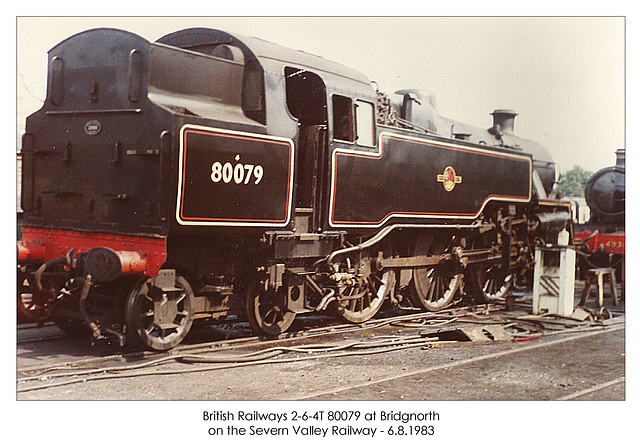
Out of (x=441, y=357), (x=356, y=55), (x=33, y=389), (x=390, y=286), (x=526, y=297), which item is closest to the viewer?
(x=33, y=389)

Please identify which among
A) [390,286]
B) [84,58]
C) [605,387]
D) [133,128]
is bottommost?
[605,387]

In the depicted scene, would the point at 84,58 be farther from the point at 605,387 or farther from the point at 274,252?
the point at 605,387

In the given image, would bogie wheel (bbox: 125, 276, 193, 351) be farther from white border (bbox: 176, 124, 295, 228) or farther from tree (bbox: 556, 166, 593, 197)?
tree (bbox: 556, 166, 593, 197)

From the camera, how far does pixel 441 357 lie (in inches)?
286

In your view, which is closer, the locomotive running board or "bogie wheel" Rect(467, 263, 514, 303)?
the locomotive running board

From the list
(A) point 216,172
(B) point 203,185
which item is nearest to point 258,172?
(A) point 216,172

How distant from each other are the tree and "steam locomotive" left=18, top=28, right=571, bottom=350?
4305mm

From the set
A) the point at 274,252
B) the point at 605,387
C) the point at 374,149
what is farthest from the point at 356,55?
the point at 605,387

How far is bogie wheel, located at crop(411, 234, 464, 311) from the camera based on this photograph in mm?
9617

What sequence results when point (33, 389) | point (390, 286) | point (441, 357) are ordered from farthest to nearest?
point (390, 286)
point (441, 357)
point (33, 389)

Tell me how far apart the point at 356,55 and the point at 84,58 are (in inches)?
110

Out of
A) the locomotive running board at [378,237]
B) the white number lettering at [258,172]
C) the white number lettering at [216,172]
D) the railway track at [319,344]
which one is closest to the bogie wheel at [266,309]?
the railway track at [319,344]

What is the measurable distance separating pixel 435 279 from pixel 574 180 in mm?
6537

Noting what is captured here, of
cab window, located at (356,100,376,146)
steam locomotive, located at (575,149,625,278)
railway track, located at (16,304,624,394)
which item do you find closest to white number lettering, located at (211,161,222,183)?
railway track, located at (16,304,624,394)
